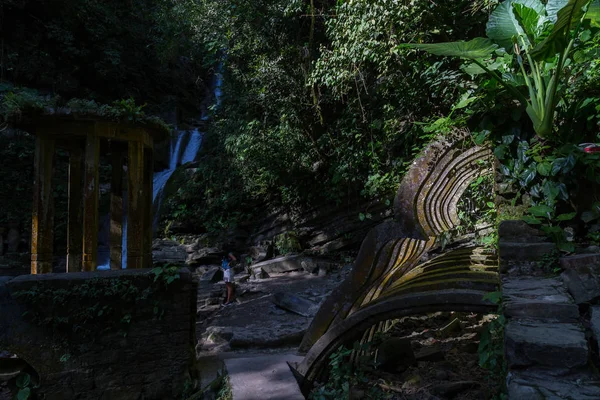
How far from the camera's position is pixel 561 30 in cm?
294

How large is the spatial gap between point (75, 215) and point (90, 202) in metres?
1.24

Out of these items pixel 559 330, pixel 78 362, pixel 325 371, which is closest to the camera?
pixel 559 330

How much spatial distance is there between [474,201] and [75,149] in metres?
7.01

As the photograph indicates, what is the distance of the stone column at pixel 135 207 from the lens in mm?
5758

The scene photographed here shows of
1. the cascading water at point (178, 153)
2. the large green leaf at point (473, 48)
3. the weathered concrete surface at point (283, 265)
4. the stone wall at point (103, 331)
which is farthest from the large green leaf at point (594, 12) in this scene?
the cascading water at point (178, 153)

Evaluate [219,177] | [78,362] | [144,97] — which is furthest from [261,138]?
[144,97]

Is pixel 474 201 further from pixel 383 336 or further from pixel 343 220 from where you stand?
pixel 343 220

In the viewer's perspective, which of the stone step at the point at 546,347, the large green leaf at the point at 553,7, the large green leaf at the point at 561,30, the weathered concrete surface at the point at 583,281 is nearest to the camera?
the stone step at the point at 546,347

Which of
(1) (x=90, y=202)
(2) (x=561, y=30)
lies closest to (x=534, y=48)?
(2) (x=561, y=30)

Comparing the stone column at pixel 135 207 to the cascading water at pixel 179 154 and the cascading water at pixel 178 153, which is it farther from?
the cascading water at pixel 179 154

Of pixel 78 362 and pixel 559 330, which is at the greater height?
pixel 559 330

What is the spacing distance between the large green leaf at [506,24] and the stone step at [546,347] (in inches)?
122

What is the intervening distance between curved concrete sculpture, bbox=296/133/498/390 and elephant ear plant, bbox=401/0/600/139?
0.95 metres

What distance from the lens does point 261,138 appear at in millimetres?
11023
